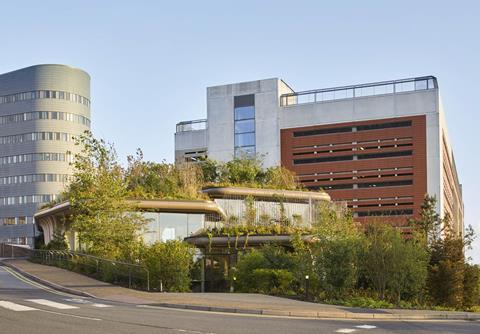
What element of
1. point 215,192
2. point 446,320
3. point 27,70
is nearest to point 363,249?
point 446,320

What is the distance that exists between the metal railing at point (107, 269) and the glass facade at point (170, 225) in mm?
4338

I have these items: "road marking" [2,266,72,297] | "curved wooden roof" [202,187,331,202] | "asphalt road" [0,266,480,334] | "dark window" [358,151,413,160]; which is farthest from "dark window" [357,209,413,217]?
"asphalt road" [0,266,480,334]

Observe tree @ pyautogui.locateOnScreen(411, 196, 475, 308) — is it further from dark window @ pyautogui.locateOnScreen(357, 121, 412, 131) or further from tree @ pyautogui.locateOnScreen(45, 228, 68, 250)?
dark window @ pyautogui.locateOnScreen(357, 121, 412, 131)

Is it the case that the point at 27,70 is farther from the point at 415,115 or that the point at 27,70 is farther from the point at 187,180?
the point at 187,180

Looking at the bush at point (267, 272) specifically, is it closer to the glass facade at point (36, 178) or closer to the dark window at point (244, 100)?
the dark window at point (244, 100)

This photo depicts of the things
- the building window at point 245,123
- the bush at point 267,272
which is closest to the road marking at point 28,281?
the bush at point 267,272

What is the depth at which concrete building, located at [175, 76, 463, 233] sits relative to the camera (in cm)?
9869

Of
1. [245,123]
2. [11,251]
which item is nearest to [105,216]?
[11,251]

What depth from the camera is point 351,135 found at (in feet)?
338

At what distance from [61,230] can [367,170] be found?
65.4m

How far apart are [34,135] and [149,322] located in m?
109

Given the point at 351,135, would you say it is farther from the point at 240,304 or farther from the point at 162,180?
the point at 240,304

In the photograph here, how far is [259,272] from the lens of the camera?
26641mm

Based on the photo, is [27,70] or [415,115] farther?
[27,70]
